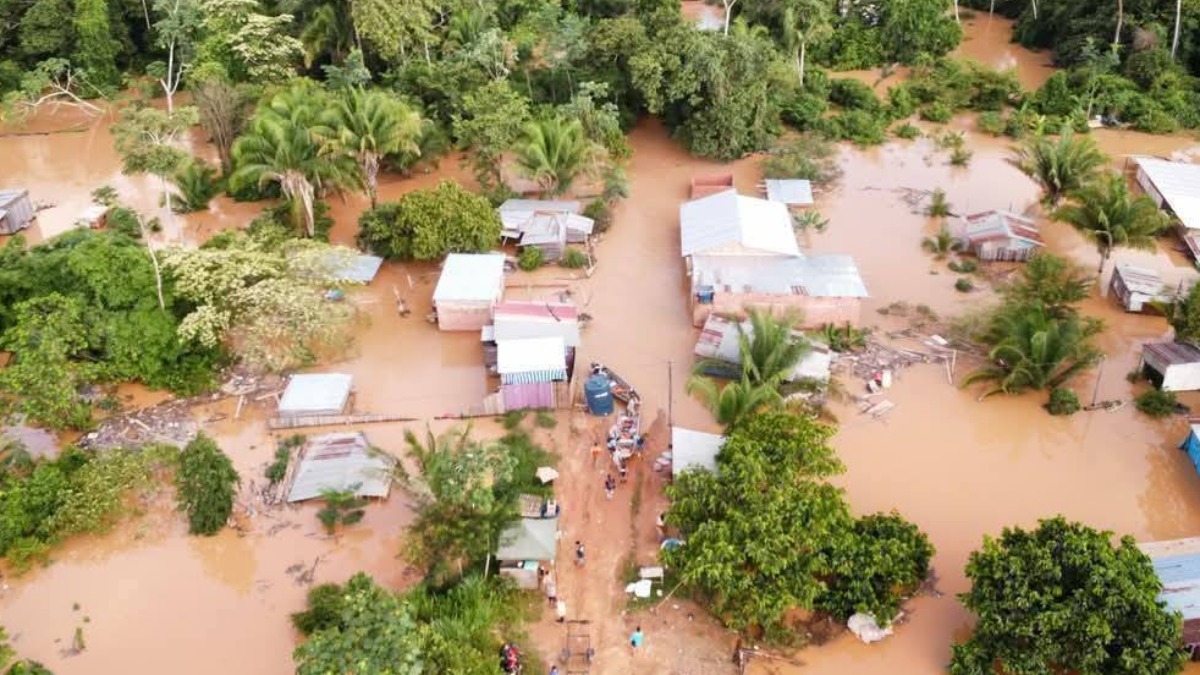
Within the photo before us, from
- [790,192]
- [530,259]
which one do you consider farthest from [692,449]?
[790,192]

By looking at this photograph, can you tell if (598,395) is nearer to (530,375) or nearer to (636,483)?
(530,375)

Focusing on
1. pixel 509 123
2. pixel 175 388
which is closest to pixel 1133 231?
pixel 509 123

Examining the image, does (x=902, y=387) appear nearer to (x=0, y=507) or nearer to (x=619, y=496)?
(x=619, y=496)

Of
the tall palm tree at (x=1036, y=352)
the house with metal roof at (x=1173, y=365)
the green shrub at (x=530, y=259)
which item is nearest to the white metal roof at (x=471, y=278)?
the green shrub at (x=530, y=259)

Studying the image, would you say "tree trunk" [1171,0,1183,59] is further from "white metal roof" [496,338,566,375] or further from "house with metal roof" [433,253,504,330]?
"white metal roof" [496,338,566,375]

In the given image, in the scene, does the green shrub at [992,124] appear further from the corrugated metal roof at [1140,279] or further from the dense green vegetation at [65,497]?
the dense green vegetation at [65,497]
